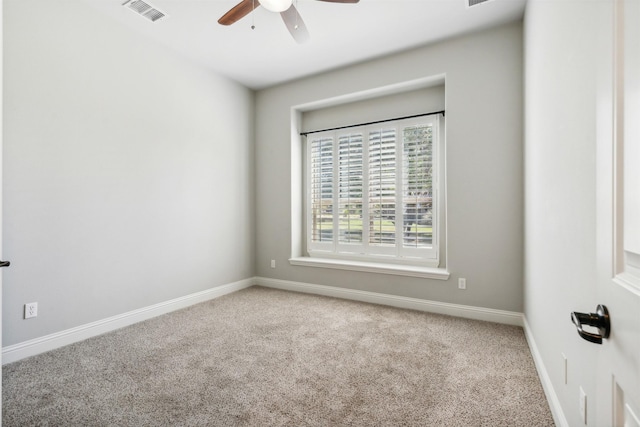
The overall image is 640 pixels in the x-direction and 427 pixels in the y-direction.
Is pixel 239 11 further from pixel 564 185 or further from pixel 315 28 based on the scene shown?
pixel 564 185

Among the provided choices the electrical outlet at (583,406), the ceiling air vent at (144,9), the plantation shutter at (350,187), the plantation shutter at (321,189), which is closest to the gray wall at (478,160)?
the plantation shutter at (350,187)

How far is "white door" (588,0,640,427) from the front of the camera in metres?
0.55

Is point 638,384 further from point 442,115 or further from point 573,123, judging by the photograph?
point 442,115

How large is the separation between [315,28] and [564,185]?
103 inches

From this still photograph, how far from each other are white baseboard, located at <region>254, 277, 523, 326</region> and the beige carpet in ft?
0.40

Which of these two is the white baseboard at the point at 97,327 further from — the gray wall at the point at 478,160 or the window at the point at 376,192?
the gray wall at the point at 478,160

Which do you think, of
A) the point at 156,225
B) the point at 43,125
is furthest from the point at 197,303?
the point at 43,125

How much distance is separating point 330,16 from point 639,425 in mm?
3243

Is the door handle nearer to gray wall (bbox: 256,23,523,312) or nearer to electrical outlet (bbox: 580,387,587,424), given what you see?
electrical outlet (bbox: 580,387,587,424)

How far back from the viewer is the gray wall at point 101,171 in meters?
2.34

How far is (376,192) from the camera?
389 centimetres

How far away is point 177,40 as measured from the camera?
10.7ft

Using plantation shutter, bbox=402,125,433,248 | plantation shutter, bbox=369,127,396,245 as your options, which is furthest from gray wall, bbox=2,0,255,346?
plantation shutter, bbox=402,125,433,248

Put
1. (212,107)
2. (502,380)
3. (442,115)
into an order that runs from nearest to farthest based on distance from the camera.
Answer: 1. (502,380)
2. (442,115)
3. (212,107)
